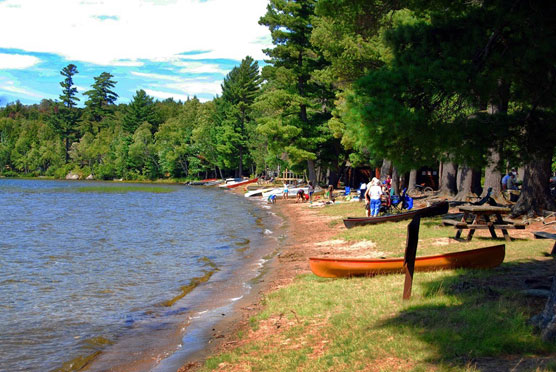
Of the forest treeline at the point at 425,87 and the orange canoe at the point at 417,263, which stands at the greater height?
the forest treeline at the point at 425,87

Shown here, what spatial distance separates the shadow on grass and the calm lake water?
13.0ft

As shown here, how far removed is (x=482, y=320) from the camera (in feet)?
22.6

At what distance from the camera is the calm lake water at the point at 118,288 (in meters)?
9.10

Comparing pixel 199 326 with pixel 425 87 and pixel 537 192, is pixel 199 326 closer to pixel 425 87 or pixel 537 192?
pixel 425 87

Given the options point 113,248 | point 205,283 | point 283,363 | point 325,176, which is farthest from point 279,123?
point 283,363

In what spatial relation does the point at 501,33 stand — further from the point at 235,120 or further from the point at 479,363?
the point at 235,120

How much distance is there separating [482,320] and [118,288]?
10137mm

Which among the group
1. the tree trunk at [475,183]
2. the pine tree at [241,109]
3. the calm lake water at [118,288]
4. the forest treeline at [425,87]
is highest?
the pine tree at [241,109]

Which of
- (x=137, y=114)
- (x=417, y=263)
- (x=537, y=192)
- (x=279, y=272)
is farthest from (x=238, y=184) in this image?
(x=417, y=263)

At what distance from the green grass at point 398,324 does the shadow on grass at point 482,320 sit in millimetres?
13

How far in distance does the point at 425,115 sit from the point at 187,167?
315ft

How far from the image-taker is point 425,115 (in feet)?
24.4

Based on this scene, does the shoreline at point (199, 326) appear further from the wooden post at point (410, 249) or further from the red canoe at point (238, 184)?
the red canoe at point (238, 184)

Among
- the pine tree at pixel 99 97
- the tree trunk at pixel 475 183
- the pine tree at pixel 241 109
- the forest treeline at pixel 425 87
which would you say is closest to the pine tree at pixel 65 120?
the pine tree at pixel 99 97
